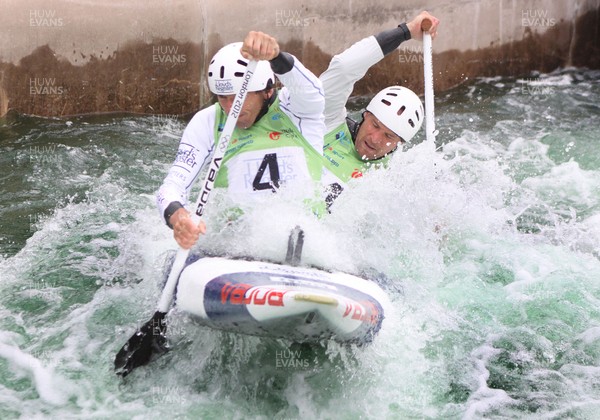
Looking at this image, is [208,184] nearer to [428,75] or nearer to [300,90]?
[300,90]

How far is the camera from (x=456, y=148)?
9.30 metres

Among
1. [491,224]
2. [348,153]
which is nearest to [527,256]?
[491,224]

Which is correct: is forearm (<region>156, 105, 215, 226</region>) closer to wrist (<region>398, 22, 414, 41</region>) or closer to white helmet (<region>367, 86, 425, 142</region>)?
white helmet (<region>367, 86, 425, 142</region>)

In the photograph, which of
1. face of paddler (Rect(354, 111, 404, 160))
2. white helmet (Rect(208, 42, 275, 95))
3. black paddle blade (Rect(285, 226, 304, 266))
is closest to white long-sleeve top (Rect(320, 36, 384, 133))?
face of paddler (Rect(354, 111, 404, 160))

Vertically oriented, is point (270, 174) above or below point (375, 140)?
above

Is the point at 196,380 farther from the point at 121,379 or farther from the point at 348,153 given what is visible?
the point at 348,153

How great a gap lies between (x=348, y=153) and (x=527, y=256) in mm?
1818

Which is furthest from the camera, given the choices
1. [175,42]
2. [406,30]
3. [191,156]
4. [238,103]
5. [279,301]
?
[175,42]

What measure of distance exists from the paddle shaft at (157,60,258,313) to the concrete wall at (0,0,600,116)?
15.5 feet

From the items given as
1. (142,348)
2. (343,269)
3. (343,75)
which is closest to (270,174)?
(343,269)

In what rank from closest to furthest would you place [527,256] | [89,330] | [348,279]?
[348,279] < [89,330] < [527,256]

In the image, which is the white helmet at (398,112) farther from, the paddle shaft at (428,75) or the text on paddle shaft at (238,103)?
the text on paddle shaft at (238,103)

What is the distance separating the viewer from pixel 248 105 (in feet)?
17.3

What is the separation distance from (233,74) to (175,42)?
4579 mm
